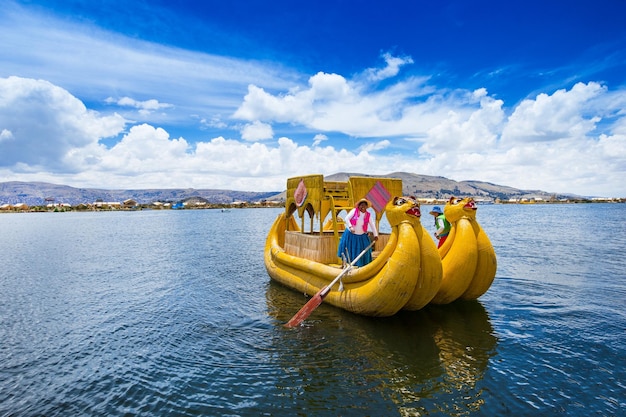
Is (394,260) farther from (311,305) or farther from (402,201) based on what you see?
(311,305)

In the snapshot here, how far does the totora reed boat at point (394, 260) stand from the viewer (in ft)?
36.0

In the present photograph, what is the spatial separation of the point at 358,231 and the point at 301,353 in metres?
4.48

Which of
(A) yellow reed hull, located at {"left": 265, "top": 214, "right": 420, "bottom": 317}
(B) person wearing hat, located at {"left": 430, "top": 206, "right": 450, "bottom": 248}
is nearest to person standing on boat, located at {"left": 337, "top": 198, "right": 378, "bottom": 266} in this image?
(A) yellow reed hull, located at {"left": 265, "top": 214, "right": 420, "bottom": 317}

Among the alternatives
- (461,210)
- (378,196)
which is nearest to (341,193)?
(378,196)

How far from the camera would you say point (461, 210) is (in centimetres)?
1288

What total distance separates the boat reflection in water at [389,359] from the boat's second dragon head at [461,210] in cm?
324

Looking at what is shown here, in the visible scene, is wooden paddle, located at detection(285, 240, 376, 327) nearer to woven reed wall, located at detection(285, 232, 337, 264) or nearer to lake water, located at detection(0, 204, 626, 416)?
lake water, located at detection(0, 204, 626, 416)

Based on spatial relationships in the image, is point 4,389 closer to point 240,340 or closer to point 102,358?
point 102,358

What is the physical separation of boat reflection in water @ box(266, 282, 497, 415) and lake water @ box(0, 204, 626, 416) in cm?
4

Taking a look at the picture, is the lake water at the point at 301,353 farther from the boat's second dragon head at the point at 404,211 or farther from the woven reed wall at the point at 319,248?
the boat's second dragon head at the point at 404,211

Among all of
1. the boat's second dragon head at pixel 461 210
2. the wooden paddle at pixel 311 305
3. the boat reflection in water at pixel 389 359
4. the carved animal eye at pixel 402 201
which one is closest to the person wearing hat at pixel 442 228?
the boat's second dragon head at pixel 461 210

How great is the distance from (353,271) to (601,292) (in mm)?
11010

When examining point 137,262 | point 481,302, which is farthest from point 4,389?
point 137,262

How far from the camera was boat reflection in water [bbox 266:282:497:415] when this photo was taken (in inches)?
304
